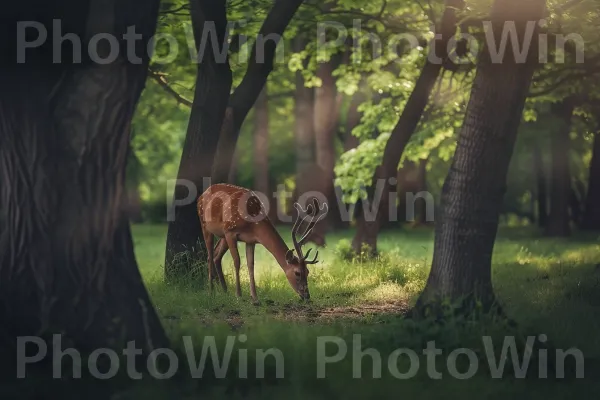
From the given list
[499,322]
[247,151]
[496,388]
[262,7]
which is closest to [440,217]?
[499,322]

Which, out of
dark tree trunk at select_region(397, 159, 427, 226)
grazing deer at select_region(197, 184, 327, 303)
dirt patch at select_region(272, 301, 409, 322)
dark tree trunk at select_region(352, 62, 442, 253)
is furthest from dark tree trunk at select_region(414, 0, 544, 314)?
dark tree trunk at select_region(397, 159, 427, 226)

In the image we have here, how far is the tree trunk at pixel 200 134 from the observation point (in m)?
15.0

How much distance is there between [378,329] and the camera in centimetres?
938

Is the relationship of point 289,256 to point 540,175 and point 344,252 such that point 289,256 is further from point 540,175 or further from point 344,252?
point 540,175

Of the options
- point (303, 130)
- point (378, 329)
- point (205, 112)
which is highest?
point (303, 130)

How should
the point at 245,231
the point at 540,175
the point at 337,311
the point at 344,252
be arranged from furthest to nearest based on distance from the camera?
the point at 540,175, the point at 344,252, the point at 245,231, the point at 337,311

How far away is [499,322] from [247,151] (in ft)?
109

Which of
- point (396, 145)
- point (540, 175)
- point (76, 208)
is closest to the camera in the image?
point (76, 208)

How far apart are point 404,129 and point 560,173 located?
1277 cm

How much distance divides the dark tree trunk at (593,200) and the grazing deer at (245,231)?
67.0 ft

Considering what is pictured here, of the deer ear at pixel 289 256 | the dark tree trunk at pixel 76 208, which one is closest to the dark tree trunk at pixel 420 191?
the deer ear at pixel 289 256

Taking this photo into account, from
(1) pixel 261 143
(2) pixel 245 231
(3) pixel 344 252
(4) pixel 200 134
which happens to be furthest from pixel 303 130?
(2) pixel 245 231

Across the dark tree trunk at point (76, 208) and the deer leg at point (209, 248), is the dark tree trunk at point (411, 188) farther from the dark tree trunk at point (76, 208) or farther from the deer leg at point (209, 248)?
the dark tree trunk at point (76, 208)

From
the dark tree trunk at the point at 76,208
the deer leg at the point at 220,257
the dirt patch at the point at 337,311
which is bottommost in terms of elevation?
the dirt patch at the point at 337,311
